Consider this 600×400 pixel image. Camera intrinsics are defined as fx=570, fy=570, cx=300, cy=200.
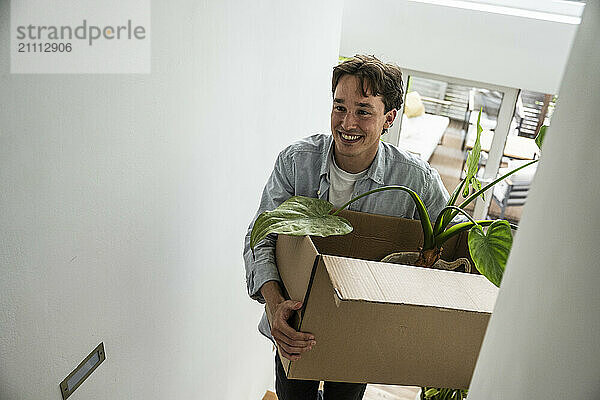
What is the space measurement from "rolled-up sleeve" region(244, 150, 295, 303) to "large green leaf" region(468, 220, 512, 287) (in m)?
0.45

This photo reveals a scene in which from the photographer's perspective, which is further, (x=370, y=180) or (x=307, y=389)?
(x=307, y=389)

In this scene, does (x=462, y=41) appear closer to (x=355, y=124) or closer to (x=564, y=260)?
(x=355, y=124)

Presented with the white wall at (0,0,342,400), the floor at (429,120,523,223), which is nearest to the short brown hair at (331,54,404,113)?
the white wall at (0,0,342,400)

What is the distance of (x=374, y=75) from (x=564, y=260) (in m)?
1.04

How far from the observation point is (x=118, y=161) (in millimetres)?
1212

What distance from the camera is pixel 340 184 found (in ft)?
4.78

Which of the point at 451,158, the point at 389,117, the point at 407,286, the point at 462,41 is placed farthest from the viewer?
the point at 451,158

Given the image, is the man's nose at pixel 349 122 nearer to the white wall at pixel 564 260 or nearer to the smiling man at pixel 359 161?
the smiling man at pixel 359 161

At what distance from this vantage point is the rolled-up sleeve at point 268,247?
1.26 metres

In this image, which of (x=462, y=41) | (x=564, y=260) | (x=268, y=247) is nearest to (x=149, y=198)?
(x=268, y=247)

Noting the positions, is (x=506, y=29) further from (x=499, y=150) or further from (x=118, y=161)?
(x=118, y=161)

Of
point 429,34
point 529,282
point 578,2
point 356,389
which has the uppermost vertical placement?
point 578,2

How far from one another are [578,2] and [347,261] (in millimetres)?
2261

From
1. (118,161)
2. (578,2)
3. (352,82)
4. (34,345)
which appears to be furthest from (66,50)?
(578,2)
